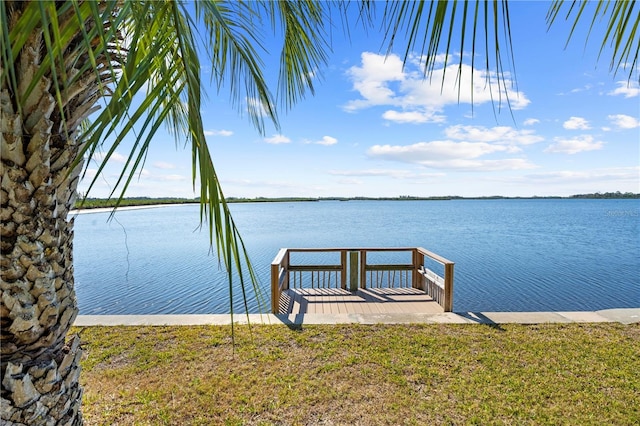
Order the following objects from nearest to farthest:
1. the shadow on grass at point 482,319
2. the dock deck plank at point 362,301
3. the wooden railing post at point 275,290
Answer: the shadow on grass at point 482,319 → the wooden railing post at point 275,290 → the dock deck plank at point 362,301

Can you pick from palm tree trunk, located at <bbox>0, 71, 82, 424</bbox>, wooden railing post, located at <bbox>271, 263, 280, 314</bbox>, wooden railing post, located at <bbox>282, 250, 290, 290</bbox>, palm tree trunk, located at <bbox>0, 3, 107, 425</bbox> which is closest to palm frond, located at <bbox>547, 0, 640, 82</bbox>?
palm tree trunk, located at <bbox>0, 3, 107, 425</bbox>

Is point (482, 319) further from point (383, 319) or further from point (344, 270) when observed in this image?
point (344, 270)

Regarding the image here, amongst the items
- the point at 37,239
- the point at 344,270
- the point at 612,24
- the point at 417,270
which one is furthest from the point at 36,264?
the point at 417,270

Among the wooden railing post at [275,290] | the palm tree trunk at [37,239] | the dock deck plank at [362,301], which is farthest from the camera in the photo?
the dock deck plank at [362,301]

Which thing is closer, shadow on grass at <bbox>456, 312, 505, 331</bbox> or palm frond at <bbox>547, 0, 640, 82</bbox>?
palm frond at <bbox>547, 0, 640, 82</bbox>

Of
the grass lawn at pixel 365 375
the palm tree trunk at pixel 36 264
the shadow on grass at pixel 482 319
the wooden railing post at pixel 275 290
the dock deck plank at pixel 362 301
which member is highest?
the palm tree trunk at pixel 36 264

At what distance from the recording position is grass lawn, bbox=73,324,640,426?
270 cm

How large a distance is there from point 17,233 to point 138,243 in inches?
779

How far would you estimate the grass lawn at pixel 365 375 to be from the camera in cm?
270

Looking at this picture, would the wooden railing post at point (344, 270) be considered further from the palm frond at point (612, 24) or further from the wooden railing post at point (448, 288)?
the palm frond at point (612, 24)

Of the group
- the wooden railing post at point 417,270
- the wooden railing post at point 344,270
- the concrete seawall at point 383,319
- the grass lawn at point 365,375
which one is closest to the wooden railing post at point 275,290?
the concrete seawall at point 383,319

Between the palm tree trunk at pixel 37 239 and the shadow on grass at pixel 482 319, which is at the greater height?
the palm tree trunk at pixel 37 239

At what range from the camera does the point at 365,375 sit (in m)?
3.30

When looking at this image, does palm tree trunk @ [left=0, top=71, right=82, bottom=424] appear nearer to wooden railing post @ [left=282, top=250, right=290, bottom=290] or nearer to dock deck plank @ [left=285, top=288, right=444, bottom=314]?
dock deck plank @ [left=285, top=288, right=444, bottom=314]
